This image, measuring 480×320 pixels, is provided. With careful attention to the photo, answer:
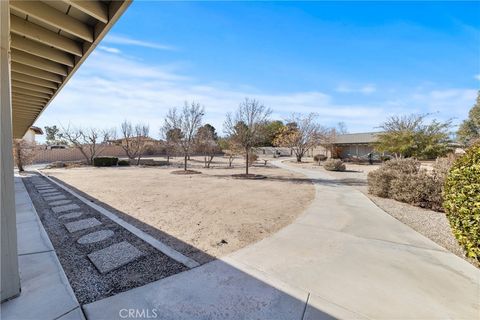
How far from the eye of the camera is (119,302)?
2361 millimetres

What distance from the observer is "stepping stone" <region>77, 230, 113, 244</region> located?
3.98 m

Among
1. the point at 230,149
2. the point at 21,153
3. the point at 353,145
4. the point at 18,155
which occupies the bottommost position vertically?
the point at 18,155

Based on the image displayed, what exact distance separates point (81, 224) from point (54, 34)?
3.64 metres

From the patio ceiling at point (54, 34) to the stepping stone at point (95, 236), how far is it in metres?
3.31

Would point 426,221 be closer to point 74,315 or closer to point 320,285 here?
point 320,285

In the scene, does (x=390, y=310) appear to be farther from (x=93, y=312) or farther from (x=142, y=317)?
(x=93, y=312)

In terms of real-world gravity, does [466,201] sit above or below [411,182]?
above

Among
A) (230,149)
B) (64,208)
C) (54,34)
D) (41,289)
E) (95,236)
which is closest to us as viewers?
(41,289)

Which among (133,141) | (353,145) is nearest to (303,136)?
(353,145)

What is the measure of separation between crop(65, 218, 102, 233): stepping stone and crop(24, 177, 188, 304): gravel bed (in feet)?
0.37

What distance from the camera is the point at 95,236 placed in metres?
4.20

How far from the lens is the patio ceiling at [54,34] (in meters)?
3.15

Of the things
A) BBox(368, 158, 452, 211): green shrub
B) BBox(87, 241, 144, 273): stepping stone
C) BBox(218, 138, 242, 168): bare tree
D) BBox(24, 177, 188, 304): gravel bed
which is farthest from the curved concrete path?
BBox(218, 138, 242, 168): bare tree

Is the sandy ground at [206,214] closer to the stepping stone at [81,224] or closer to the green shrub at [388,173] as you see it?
the stepping stone at [81,224]
